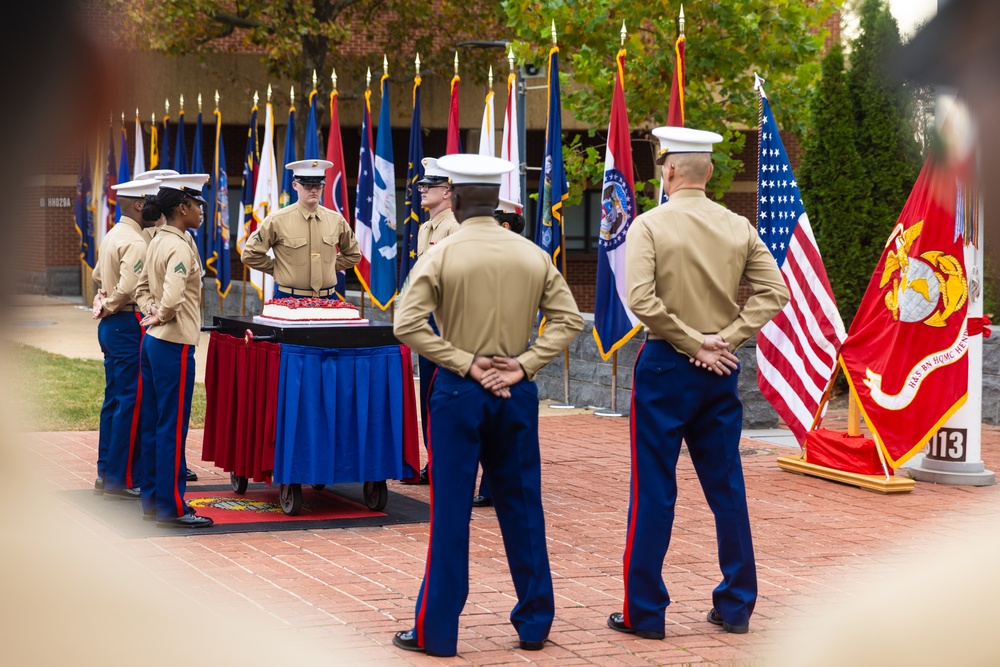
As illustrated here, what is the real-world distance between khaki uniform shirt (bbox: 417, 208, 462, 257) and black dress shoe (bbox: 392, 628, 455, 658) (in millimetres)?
3808

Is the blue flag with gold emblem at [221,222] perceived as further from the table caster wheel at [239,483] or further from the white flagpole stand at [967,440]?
the white flagpole stand at [967,440]

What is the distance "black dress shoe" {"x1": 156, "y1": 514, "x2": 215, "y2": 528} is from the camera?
7.59 meters

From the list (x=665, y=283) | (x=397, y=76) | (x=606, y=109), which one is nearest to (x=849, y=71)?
(x=606, y=109)

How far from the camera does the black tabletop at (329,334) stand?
26.1 feet

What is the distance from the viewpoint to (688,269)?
5.57m

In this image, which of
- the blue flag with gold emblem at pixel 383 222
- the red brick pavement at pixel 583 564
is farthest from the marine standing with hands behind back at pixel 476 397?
the blue flag with gold emblem at pixel 383 222

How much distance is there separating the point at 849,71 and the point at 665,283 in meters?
9.94

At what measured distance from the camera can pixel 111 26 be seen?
0.84 metres

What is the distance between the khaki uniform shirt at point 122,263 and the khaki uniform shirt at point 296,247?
76cm

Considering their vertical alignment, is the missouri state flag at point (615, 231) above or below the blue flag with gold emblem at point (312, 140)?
below

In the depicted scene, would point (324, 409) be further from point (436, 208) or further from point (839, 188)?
point (839, 188)

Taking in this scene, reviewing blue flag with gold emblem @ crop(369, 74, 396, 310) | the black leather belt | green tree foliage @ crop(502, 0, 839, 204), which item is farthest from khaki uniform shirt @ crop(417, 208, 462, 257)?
green tree foliage @ crop(502, 0, 839, 204)

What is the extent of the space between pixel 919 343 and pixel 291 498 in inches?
174

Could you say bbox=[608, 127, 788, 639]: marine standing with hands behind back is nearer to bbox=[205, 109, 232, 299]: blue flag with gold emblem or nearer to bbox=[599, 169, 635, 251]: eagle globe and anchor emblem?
bbox=[599, 169, 635, 251]: eagle globe and anchor emblem
